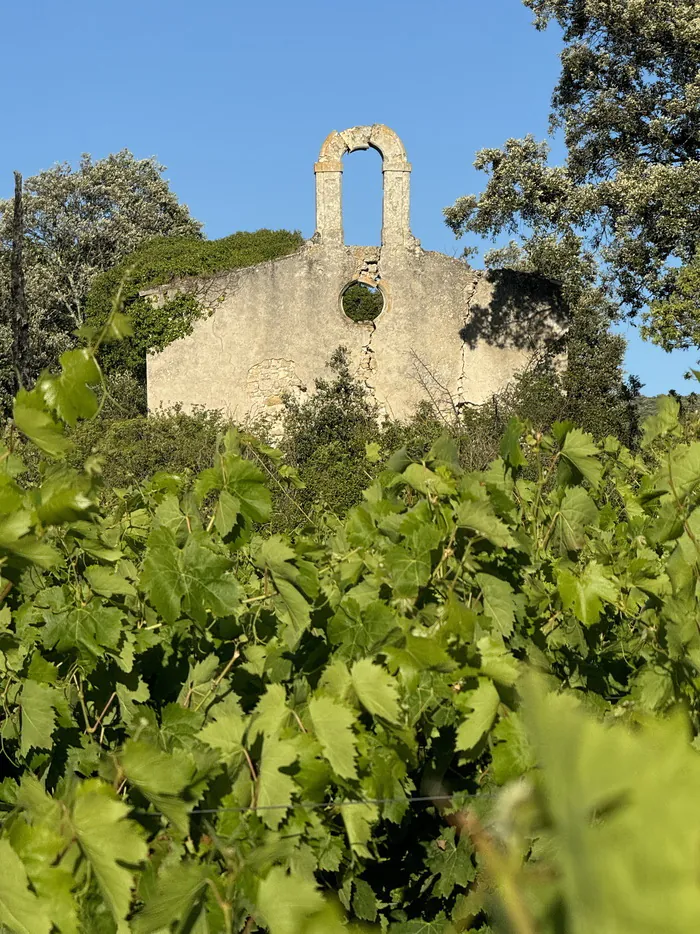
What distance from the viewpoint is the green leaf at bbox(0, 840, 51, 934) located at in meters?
1.13

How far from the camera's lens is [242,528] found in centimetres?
253

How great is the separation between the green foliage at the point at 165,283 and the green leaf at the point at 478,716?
14.9 meters

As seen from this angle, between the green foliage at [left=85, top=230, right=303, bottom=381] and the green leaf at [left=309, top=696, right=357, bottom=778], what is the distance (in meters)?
15.0

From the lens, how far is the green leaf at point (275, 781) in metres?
1.59

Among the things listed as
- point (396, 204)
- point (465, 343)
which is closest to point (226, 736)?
point (465, 343)

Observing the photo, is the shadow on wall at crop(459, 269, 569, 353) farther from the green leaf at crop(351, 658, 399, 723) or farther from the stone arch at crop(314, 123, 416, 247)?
the green leaf at crop(351, 658, 399, 723)

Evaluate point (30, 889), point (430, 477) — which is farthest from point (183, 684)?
point (30, 889)

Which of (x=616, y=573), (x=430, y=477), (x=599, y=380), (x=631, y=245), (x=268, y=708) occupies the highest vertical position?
(x=631, y=245)

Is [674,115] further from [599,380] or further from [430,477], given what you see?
[430,477]

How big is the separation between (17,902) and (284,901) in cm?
29

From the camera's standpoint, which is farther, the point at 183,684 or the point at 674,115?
the point at 674,115

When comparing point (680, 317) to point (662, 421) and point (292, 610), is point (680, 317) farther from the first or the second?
point (292, 610)

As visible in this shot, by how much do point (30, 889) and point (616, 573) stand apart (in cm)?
183

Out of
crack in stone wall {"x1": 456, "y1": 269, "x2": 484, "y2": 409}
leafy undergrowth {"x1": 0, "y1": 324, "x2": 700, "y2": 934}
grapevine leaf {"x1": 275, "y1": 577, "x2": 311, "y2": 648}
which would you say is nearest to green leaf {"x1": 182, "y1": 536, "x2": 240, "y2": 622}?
leafy undergrowth {"x1": 0, "y1": 324, "x2": 700, "y2": 934}
